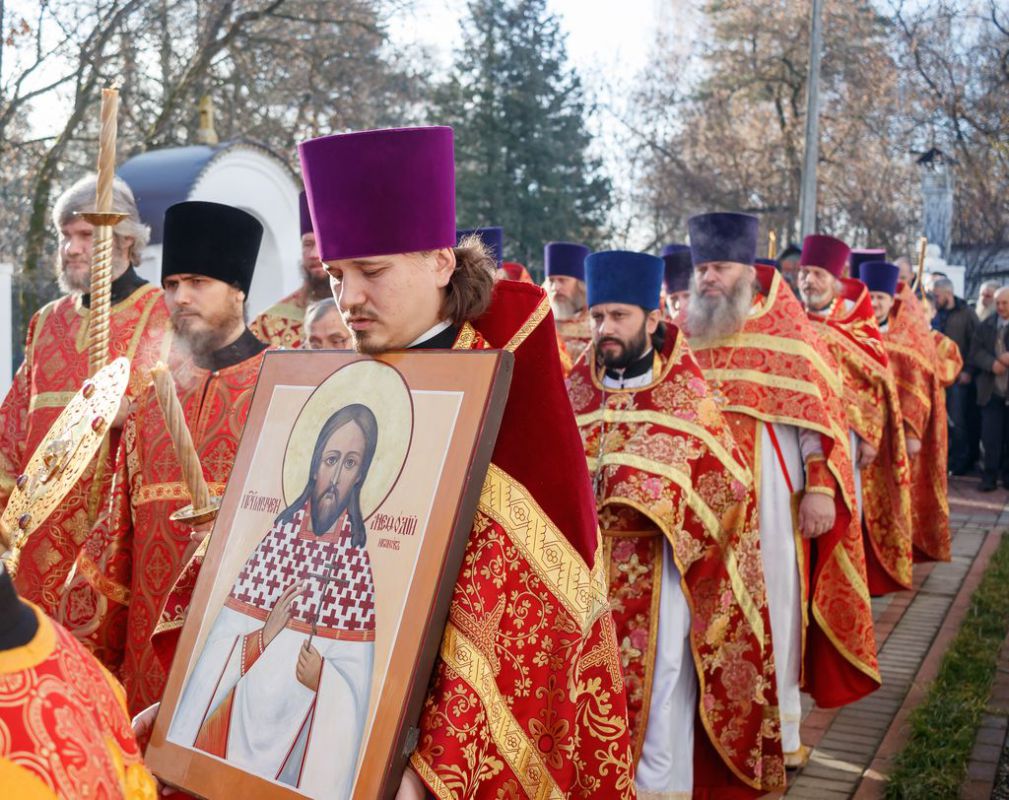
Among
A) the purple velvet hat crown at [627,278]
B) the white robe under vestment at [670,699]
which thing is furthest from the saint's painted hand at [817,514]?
the purple velvet hat crown at [627,278]

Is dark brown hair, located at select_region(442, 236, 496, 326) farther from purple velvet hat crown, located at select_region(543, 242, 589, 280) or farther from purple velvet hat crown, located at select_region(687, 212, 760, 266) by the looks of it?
purple velvet hat crown, located at select_region(543, 242, 589, 280)

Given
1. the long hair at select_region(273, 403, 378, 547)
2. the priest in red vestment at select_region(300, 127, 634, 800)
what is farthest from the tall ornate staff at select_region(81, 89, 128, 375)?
the long hair at select_region(273, 403, 378, 547)

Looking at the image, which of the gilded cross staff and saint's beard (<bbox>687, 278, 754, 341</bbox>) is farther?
saint's beard (<bbox>687, 278, 754, 341</bbox>)

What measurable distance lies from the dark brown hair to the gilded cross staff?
0.50 metres

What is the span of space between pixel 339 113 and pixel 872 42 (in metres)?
13.9

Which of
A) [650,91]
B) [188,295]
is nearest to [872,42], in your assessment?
[650,91]

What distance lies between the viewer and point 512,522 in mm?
2096

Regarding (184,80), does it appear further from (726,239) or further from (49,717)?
(49,717)

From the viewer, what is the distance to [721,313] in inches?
212

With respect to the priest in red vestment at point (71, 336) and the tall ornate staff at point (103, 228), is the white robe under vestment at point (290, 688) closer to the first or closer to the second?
the tall ornate staff at point (103, 228)

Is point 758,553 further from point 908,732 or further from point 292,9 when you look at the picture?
point 292,9

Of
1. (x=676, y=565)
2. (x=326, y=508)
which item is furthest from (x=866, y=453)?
(x=326, y=508)

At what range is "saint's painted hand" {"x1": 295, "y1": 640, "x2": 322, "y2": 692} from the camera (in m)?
1.96

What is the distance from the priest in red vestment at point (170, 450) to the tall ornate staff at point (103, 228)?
467 mm
